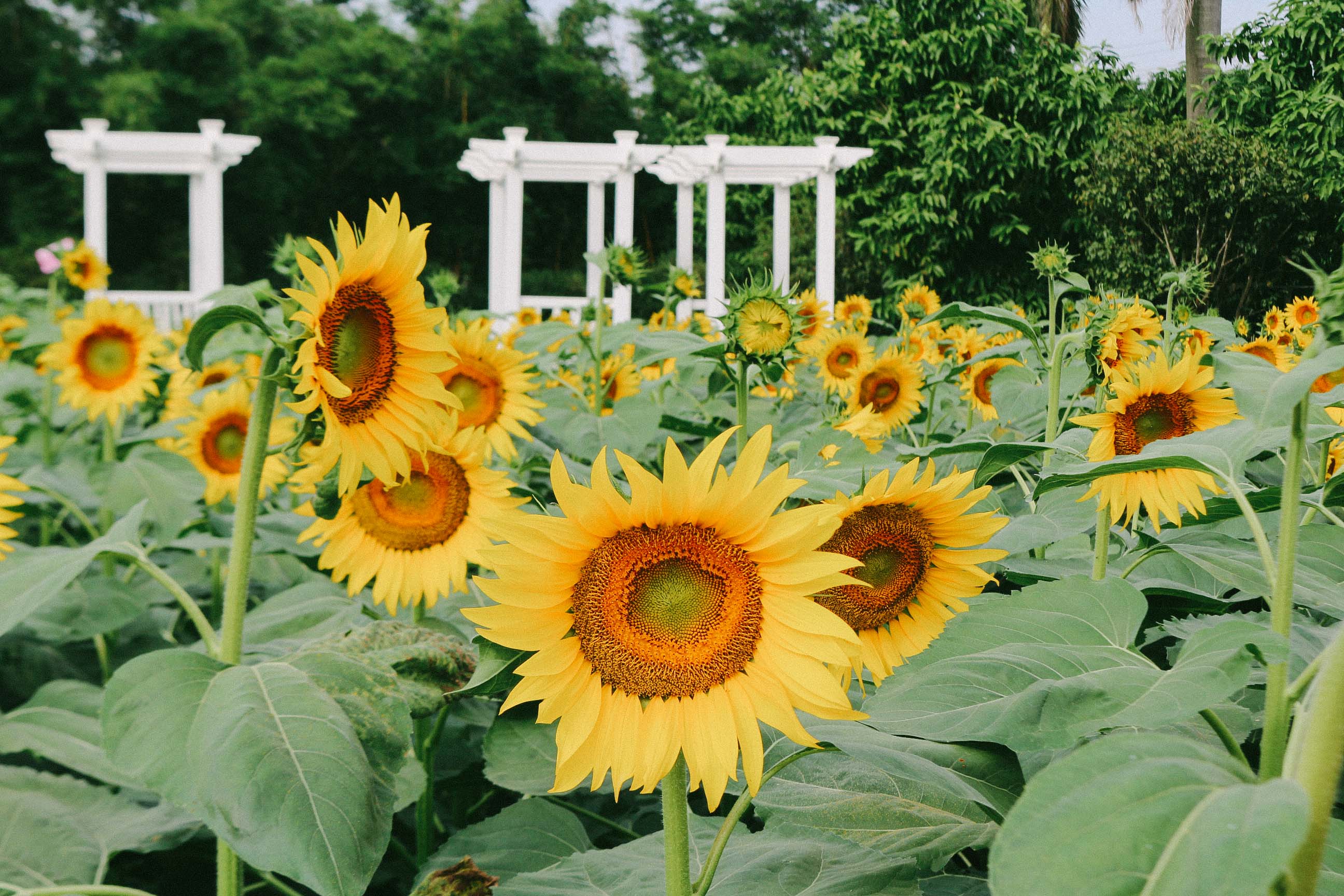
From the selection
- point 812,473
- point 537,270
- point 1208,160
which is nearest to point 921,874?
point 812,473

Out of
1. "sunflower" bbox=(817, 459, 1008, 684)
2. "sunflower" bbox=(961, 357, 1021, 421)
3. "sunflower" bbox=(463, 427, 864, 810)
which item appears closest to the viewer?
"sunflower" bbox=(463, 427, 864, 810)

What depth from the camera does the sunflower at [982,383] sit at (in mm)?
2201

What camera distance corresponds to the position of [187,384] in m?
2.44

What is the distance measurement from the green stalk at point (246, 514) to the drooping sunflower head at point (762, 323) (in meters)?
0.50

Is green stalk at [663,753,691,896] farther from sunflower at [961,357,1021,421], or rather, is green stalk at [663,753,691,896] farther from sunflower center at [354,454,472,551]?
sunflower at [961,357,1021,421]

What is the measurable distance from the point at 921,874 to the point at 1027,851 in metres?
0.37

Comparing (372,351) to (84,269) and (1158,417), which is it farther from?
(84,269)

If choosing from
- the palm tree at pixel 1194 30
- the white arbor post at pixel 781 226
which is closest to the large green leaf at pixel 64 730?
the palm tree at pixel 1194 30

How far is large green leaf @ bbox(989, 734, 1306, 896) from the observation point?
0.38m

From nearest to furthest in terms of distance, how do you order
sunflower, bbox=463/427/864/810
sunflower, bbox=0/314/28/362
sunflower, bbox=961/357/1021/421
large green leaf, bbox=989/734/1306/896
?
large green leaf, bbox=989/734/1306/896
sunflower, bbox=463/427/864/810
sunflower, bbox=961/357/1021/421
sunflower, bbox=0/314/28/362

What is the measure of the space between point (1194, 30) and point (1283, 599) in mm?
1249

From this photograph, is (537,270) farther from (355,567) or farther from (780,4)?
(355,567)

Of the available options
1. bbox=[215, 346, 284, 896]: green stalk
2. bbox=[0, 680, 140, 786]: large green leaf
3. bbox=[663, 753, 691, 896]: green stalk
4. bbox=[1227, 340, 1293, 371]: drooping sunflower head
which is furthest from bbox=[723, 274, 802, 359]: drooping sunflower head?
bbox=[1227, 340, 1293, 371]: drooping sunflower head

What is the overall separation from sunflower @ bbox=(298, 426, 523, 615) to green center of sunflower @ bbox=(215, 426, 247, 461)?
0.91m
